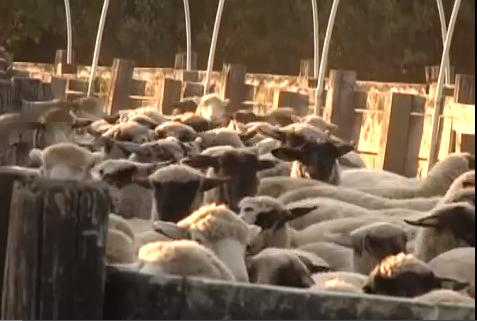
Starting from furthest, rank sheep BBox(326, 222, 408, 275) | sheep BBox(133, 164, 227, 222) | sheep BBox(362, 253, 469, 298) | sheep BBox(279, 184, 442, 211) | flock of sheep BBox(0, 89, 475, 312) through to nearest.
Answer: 1. sheep BBox(279, 184, 442, 211)
2. sheep BBox(133, 164, 227, 222)
3. sheep BBox(326, 222, 408, 275)
4. flock of sheep BBox(0, 89, 475, 312)
5. sheep BBox(362, 253, 469, 298)

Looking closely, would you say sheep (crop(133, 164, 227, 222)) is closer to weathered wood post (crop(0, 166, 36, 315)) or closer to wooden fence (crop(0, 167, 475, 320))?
weathered wood post (crop(0, 166, 36, 315))

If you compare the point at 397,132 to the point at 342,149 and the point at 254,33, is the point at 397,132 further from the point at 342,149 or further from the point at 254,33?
the point at 254,33

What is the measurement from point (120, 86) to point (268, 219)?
12.2 m

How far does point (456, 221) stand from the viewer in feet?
20.6

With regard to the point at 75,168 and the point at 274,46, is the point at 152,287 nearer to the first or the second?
the point at 75,168

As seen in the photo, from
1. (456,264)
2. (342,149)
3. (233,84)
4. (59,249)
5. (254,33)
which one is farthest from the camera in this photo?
(254,33)

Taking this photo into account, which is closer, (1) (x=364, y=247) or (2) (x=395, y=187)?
(1) (x=364, y=247)

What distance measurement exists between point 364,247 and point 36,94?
22.5 feet

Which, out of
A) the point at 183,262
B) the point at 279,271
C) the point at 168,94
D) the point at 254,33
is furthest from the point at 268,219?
the point at 254,33

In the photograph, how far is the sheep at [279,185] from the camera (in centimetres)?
938

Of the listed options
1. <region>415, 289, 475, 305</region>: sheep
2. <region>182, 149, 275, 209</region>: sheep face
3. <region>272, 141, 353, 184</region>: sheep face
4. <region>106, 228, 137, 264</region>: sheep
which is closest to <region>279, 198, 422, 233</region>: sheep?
<region>182, 149, 275, 209</region>: sheep face

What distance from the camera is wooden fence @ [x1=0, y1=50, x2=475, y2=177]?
11609 millimetres

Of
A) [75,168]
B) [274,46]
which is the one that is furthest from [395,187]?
[274,46]

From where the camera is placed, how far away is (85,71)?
2203cm
